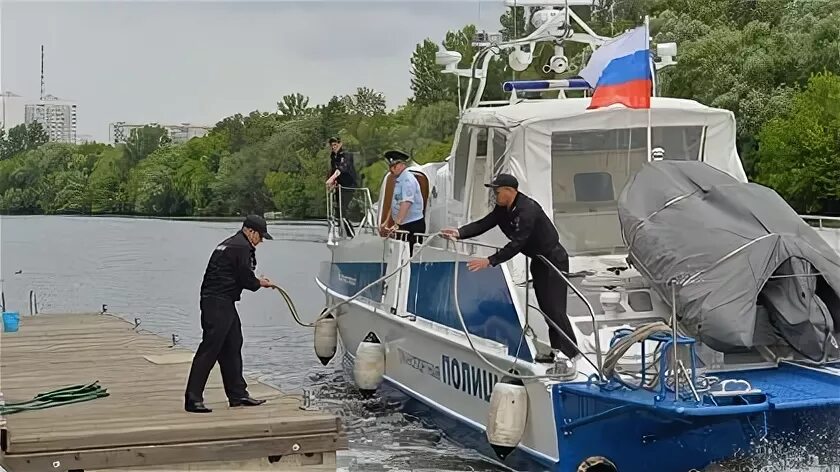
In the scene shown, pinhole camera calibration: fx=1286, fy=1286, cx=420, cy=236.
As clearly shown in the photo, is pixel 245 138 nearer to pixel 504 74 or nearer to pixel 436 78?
pixel 436 78

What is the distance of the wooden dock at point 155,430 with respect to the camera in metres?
8.70

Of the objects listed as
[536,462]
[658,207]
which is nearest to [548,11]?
[658,207]

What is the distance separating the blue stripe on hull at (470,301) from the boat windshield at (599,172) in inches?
48.4

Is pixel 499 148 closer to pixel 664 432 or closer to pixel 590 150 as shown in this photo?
pixel 590 150

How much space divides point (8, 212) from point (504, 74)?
110ft

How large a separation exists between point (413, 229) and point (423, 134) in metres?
37.6

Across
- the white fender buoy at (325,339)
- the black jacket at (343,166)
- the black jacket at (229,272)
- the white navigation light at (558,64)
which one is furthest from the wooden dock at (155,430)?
the black jacket at (343,166)

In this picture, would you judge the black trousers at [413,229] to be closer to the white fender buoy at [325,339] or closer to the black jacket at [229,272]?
the white fender buoy at [325,339]

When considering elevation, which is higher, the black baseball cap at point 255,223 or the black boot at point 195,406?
the black baseball cap at point 255,223

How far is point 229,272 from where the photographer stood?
979cm

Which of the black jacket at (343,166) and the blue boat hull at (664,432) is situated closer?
the blue boat hull at (664,432)

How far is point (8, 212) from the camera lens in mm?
54375

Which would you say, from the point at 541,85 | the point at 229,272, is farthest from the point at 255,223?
the point at 541,85

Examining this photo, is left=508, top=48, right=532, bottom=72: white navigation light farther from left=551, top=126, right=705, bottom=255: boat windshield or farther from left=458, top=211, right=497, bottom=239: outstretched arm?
left=458, top=211, right=497, bottom=239: outstretched arm
